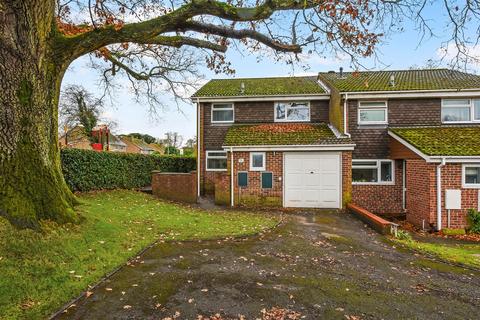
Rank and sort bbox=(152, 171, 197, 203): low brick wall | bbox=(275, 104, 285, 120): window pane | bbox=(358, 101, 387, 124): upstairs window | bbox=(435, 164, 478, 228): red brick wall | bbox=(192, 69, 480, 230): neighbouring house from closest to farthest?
bbox=(435, 164, 478, 228): red brick wall < bbox=(192, 69, 480, 230): neighbouring house < bbox=(358, 101, 387, 124): upstairs window < bbox=(152, 171, 197, 203): low brick wall < bbox=(275, 104, 285, 120): window pane

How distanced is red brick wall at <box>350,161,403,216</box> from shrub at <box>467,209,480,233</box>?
3.22 meters

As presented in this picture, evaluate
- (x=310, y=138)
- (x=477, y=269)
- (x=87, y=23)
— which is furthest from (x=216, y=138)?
(x=477, y=269)

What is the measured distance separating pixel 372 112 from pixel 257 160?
6.15 meters

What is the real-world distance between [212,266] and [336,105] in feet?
37.1

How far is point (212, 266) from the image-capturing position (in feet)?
18.5

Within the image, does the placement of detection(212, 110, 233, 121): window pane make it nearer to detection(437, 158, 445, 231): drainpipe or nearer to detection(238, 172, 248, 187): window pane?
detection(238, 172, 248, 187): window pane

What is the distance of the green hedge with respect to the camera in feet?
40.3

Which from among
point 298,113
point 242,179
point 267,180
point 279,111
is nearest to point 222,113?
point 279,111

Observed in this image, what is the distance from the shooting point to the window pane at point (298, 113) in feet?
52.0

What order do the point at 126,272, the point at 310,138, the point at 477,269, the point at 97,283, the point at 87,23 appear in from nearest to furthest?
the point at 97,283 → the point at 126,272 → the point at 477,269 → the point at 87,23 → the point at 310,138

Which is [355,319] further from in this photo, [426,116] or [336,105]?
[426,116]

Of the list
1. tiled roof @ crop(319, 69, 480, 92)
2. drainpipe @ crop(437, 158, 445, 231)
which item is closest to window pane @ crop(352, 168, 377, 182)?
drainpipe @ crop(437, 158, 445, 231)

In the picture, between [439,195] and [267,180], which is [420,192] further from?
[267,180]

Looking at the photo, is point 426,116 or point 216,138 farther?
point 216,138
